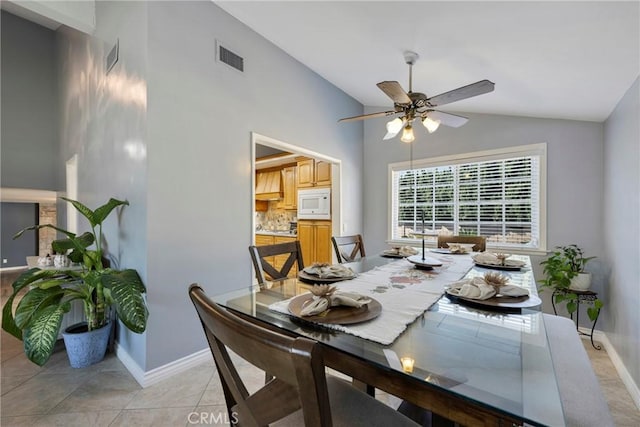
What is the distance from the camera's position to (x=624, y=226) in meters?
2.13

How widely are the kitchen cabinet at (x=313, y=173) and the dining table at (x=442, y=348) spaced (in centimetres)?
307

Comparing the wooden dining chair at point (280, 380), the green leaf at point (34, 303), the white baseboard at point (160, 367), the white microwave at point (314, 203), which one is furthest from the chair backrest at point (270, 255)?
the white microwave at point (314, 203)

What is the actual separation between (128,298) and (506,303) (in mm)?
2202

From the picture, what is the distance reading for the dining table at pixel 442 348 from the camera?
64 centimetres

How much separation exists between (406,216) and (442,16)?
287cm

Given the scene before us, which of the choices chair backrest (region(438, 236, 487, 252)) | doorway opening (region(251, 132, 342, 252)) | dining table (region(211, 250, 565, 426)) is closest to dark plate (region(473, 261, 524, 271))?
dining table (region(211, 250, 565, 426))

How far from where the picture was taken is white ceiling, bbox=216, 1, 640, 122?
5.11 feet

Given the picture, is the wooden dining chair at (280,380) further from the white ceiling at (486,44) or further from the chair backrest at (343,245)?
the white ceiling at (486,44)

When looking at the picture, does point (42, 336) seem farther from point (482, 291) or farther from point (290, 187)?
point (290, 187)

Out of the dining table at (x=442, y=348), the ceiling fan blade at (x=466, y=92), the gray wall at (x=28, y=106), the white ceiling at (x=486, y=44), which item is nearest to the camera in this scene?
the dining table at (x=442, y=348)

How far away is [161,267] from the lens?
210 cm

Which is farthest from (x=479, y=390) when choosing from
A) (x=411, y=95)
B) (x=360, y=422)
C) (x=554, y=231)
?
(x=554, y=231)

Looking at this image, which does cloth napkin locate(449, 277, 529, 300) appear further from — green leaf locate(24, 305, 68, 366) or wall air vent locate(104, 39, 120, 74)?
wall air vent locate(104, 39, 120, 74)

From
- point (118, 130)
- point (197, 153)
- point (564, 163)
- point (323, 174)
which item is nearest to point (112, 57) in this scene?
point (118, 130)
